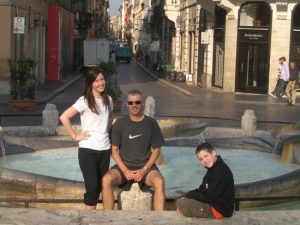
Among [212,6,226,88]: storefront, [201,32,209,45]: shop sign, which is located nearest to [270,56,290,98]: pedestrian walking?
[212,6,226,88]: storefront

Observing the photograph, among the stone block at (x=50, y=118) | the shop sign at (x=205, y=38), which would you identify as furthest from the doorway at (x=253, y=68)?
the stone block at (x=50, y=118)

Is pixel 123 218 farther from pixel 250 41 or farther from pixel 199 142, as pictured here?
pixel 250 41

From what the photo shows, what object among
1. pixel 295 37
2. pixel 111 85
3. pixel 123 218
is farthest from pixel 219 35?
pixel 123 218

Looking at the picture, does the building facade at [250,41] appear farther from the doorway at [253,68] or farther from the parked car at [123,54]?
the parked car at [123,54]

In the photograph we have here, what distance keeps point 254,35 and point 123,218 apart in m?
25.6

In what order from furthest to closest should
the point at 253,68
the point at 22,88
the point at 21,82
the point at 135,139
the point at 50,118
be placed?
the point at 253,68 < the point at 21,82 < the point at 22,88 < the point at 50,118 < the point at 135,139

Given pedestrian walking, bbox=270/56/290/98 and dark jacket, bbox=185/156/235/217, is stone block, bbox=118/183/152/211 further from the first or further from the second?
pedestrian walking, bbox=270/56/290/98

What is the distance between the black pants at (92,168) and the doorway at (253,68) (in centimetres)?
2473

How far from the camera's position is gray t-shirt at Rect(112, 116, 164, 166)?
22.1ft

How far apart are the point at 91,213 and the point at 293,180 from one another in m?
3.54

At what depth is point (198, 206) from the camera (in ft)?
20.0

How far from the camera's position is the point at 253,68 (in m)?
31.0

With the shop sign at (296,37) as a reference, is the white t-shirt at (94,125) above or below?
below

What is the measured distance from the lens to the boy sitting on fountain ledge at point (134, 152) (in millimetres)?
6621
